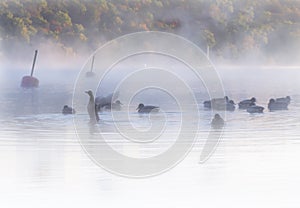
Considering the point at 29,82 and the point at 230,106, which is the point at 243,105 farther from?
the point at 29,82

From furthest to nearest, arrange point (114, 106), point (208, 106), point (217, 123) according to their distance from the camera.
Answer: point (208, 106) < point (114, 106) < point (217, 123)

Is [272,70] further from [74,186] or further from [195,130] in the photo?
[74,186]

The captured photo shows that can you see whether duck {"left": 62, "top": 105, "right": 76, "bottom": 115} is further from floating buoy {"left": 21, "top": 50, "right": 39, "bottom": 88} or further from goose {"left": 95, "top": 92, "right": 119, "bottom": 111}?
floating buoy {"left": 21, "top": 50, "right": 39, "bottom": 88}

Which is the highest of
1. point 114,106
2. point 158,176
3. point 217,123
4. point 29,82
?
point 29,82

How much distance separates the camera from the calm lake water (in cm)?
686

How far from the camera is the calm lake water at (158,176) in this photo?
686 cm

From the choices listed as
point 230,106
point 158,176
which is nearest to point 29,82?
point 230,106

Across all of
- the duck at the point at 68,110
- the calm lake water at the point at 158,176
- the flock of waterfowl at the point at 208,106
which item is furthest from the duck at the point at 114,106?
the duck at the point at 68,110

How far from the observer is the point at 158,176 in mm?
7781

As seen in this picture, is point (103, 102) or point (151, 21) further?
point (151, 21)

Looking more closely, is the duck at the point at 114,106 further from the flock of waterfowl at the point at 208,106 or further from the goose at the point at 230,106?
the goose at the point at 230,106

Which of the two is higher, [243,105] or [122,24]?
[122,24]

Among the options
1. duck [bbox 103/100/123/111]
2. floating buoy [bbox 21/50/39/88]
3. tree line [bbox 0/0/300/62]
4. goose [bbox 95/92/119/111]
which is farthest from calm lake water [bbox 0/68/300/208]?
tree line [bbox 0/0/300/62]

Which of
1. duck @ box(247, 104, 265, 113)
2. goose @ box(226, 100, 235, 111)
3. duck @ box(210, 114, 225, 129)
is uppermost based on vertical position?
goose @ box(226, 100, 235, 111)
